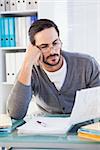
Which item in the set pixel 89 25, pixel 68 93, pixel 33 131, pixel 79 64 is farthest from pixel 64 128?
pixel 89 25

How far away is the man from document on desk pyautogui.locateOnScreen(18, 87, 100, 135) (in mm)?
407

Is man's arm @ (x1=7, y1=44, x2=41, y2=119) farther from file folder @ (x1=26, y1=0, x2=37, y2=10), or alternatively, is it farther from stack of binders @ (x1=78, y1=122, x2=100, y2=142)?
file folder @ (x1=26, y1=0, x2=37, y2=10)

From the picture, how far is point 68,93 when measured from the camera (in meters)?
1.68

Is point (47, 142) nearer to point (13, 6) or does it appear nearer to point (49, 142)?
point (49, 142)

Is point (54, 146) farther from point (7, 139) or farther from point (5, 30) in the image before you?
point (5, 30)

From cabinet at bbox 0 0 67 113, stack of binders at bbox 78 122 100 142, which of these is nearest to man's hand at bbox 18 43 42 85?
stack of binders at bbox 78 122 100 142

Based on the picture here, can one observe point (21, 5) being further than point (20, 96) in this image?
Yes

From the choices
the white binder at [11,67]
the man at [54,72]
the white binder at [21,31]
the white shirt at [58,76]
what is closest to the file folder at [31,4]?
the white binder at [21,31]

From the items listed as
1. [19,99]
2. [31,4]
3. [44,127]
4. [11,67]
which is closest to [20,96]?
[19,99]

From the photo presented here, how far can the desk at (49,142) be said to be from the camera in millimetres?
858

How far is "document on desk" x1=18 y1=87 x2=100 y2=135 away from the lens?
38.3 inches

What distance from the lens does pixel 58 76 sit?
172 cm

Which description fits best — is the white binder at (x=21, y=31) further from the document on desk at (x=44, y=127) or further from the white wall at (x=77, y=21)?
the document on desk at (x=44, y=127)

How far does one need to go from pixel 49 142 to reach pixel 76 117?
175mm
